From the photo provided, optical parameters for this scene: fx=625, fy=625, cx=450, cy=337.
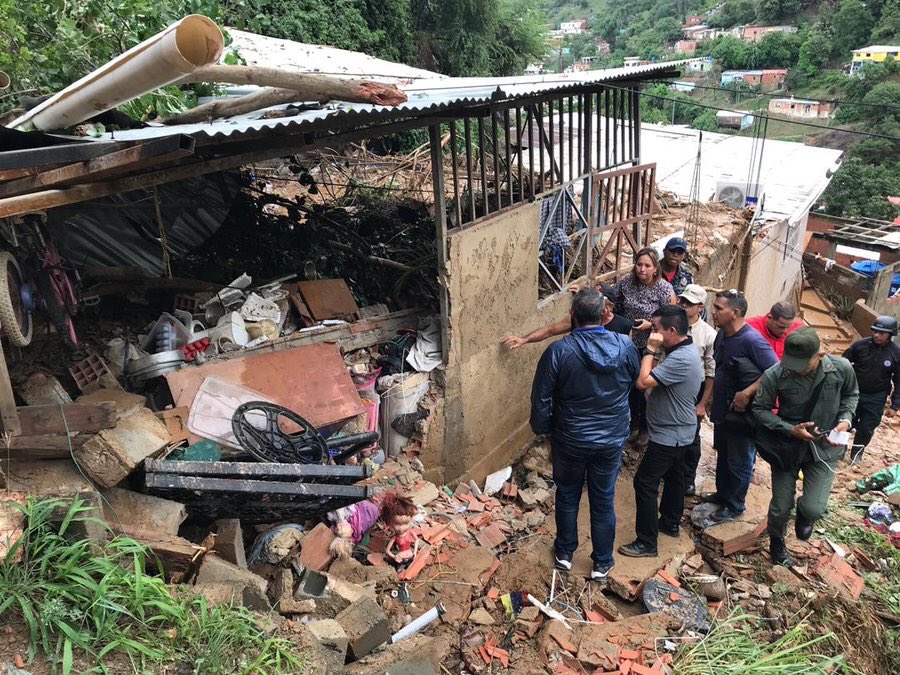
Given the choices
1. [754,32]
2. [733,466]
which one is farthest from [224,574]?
[754,32]

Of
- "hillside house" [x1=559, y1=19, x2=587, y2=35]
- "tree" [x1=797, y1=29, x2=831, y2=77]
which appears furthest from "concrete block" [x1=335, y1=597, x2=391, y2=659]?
"hillside house" [x1=559, y1=19, x2=587, y2=35]

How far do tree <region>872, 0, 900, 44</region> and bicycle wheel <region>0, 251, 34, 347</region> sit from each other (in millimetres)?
55660

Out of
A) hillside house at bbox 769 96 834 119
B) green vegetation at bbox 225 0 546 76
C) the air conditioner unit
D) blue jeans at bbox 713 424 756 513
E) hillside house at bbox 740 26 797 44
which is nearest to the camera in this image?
blue jeans at bbox 713 424 756 513

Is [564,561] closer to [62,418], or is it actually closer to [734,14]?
[62,418]

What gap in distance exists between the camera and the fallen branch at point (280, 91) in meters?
3.97

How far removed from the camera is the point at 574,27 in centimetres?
8150

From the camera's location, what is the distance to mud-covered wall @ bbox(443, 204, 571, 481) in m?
6.23

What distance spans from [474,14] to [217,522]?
2022 cm

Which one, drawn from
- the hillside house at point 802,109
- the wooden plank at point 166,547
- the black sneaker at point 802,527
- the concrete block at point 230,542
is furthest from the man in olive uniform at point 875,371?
the hillside house at point 802,109

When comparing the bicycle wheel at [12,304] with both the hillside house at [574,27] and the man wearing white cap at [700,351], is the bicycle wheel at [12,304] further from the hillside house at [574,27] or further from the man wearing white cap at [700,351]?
the hillside house at [574,27]

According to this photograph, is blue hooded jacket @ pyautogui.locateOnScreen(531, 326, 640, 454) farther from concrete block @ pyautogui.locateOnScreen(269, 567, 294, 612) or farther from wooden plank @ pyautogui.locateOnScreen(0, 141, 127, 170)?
wooden plank @ pyautogui.locateOnScreen(0, 141, 127, 170)

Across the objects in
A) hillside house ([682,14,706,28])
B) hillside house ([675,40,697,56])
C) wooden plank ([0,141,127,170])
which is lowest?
hillside house ([675,40,697,56])

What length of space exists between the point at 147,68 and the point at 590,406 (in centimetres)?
340

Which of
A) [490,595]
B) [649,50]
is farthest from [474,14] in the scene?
→ [649,50]
